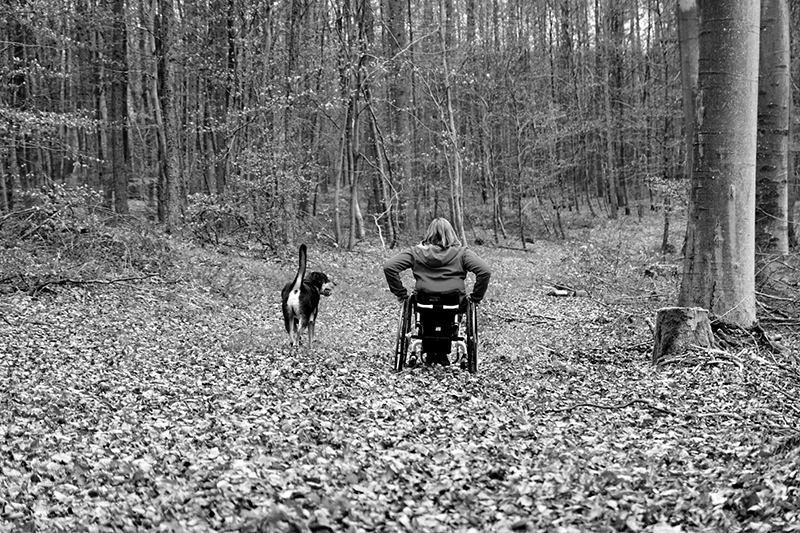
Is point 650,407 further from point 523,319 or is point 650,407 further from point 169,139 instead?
point 169,139

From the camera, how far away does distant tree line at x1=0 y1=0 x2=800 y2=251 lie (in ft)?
63.7

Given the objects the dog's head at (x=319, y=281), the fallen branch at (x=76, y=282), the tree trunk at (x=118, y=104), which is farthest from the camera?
the tree trunk at (x=118, y=104)

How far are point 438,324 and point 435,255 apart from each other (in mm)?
759

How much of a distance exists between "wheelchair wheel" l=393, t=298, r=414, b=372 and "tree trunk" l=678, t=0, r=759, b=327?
3.21 m

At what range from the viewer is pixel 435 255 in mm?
7781

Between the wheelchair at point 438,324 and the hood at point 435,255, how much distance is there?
0.33 metres

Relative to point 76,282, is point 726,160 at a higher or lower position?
higher

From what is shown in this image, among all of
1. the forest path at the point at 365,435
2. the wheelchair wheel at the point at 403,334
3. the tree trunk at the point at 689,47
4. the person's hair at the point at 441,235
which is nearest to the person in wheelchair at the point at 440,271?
the person's hair at the point at 441,235

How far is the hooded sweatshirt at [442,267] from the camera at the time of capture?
25.5 ft

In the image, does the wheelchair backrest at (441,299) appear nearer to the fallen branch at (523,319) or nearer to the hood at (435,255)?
the hood at (435,255)

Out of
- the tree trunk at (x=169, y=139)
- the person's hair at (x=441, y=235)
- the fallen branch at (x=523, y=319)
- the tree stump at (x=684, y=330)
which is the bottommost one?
the fallen branch at (x=523, y=319)

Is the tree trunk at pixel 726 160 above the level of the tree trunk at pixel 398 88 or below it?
below

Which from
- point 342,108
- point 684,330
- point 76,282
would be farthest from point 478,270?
point 342,108

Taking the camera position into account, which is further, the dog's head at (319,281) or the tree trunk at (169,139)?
the tree trunk at (169,139)
